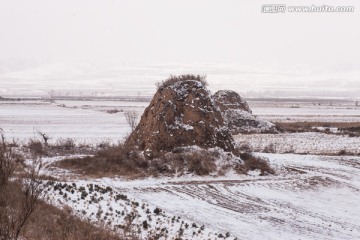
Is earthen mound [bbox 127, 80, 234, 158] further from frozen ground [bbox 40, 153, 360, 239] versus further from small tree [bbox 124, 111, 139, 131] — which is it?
small tree [bbox 124, 111, 139, 131]

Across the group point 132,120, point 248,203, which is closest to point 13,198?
point 248,203

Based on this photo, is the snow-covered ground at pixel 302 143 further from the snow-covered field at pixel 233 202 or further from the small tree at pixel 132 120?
the small tree at pixel 132 120

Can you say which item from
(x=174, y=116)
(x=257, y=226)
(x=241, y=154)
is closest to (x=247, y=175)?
(x=241, y=154)

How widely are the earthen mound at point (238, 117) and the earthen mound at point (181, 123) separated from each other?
64.0ft

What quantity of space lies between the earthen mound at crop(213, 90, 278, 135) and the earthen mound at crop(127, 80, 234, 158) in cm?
1952

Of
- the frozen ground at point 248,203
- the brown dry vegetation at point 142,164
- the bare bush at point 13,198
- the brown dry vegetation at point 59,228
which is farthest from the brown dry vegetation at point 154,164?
the brown dry vegetation at point 59,228

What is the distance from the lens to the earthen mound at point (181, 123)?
2331cm

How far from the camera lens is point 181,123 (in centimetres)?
2388

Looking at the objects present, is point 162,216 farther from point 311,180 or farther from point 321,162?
point 321,162

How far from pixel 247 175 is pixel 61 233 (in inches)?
518

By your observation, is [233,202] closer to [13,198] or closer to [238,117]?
[13,198]

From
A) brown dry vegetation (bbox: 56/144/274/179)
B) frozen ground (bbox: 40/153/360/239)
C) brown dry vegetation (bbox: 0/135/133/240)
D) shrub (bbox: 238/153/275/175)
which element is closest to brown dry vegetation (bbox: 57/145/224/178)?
brown dry vegetation (bbox: 56/144/274/179)

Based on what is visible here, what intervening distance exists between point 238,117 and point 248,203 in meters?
30.9

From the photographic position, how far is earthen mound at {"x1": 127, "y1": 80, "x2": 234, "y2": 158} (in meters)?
23.3
